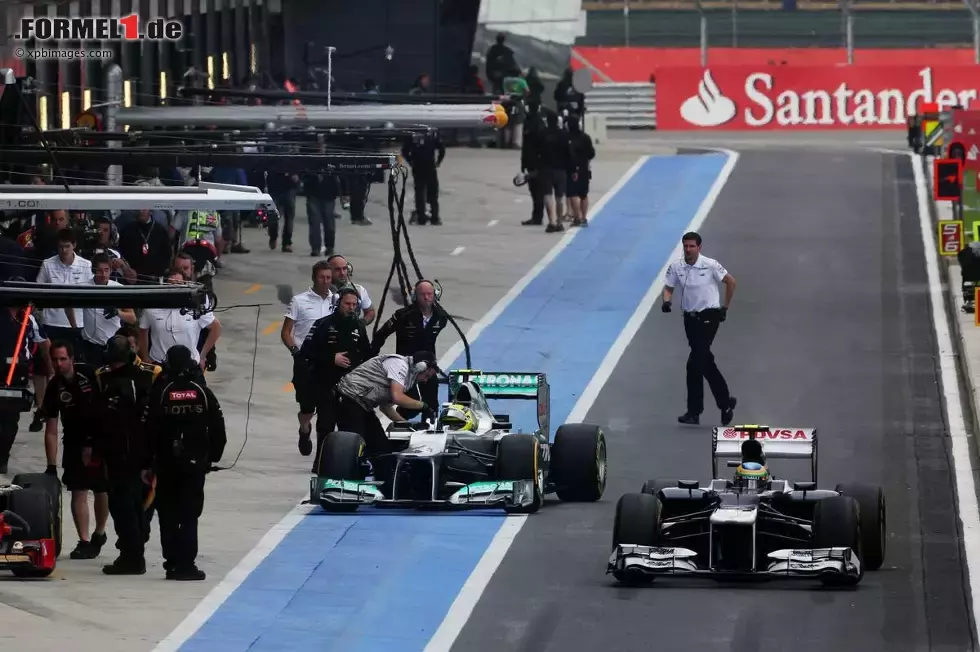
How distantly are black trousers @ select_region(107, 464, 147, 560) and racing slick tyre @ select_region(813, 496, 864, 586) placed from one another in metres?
4.65

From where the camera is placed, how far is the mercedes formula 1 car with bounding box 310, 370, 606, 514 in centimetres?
1717

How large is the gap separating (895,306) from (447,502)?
1248 centimetres

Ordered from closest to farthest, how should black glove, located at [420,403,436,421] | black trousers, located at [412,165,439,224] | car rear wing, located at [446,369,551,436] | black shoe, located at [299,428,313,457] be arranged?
black glove, located at [420,403,436,421] < car rear wing, located at [446,369,551,436] < black shoe, located at [299,428,313,457] < black trousers, located at [412,165,439,224]

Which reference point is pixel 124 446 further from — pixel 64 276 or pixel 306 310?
pixel 64 276

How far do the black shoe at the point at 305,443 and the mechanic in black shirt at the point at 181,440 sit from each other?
459 centimetres

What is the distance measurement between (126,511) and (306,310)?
4.83 metres

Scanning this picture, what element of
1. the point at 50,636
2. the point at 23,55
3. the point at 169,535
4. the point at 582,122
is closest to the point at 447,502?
the point at 169,535

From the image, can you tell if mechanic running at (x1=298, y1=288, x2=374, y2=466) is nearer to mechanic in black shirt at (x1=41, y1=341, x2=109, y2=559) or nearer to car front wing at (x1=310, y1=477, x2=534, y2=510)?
car front wing at (x1=310, y1=477, x2=534, y2=510)

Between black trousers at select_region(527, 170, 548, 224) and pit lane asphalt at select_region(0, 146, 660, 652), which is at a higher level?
black trousers at select_region(527, 170, 548, 224)

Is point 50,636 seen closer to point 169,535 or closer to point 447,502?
point 169,535

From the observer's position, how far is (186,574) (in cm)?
1522

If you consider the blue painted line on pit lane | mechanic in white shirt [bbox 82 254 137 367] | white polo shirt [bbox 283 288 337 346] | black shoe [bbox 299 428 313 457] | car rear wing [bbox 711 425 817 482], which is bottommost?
the blue painted line on pit lane

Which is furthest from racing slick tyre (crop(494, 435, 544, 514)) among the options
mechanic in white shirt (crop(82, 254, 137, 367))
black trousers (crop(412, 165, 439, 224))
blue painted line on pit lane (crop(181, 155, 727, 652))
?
black trousers (crop(412, 165, 439, 224))

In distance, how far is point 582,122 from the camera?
1711 inches
